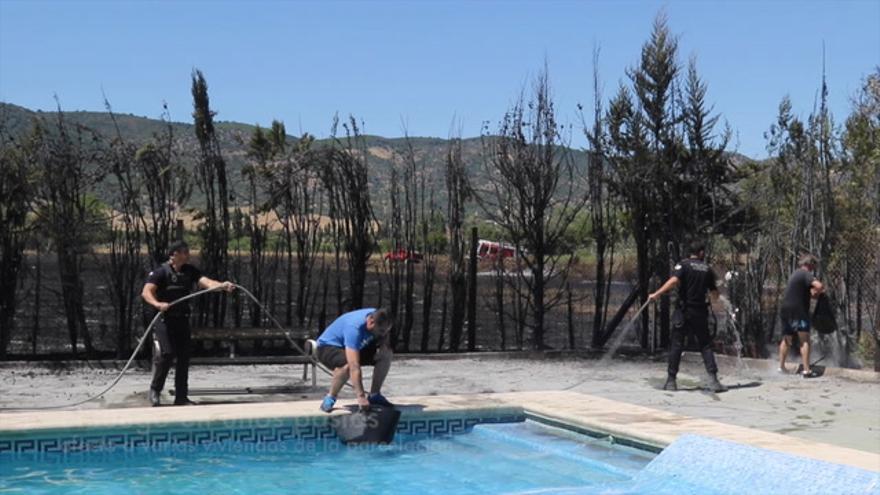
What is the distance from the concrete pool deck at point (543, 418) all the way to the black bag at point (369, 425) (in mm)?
254

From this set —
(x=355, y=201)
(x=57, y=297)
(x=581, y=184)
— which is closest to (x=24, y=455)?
(x=57, y=297)

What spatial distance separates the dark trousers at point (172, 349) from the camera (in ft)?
31.3

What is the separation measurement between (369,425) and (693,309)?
4619 millimetres

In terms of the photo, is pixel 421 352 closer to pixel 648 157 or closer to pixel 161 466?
pixel 648 157

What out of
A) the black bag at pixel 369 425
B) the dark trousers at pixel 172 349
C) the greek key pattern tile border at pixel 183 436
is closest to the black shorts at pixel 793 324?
the greek key pattern tile border at pixel 183 436

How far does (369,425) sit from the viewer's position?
333 inches

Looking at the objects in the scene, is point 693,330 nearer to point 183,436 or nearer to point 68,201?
point 183,436

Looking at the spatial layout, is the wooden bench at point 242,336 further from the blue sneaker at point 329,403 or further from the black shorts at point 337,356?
the blue sneaker at point 329,403

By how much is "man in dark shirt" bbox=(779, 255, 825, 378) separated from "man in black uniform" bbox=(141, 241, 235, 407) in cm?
704

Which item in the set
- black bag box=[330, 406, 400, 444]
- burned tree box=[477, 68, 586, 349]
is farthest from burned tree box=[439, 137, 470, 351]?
black bag box=[330, 406, 400, 444]

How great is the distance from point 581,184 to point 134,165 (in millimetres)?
6569

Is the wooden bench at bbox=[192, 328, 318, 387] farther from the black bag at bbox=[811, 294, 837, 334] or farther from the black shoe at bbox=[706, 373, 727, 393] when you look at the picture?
the black bag at bbox=[811, 294, 837, 334]

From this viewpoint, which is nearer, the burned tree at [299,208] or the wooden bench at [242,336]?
the wooden bench at [242,336]

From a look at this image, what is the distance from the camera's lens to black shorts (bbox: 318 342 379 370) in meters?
8.89
